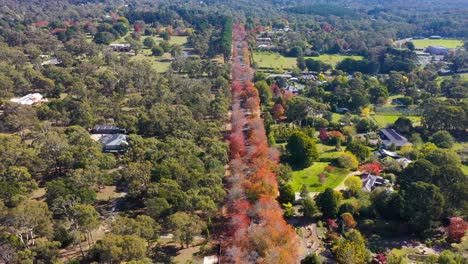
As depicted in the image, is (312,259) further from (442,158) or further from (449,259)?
(442,158)

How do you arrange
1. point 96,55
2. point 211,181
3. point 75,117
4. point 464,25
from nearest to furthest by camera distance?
1. point 211,181
2. point 75,117
3. point 96,55
4. point 464,25

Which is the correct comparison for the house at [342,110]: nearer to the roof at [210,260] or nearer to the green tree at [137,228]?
the roof at [210,260]

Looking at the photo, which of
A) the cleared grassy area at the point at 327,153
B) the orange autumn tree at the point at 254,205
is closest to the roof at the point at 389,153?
the cleared grassy area at the point at 327,153

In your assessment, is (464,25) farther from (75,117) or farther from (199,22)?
(75,117)

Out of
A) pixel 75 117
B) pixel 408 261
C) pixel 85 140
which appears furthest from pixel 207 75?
pixel 408 261

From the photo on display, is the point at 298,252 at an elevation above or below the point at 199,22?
below

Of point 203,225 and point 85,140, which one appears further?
point 85,140

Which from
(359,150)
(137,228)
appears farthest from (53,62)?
(359,150)
